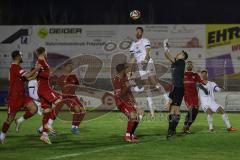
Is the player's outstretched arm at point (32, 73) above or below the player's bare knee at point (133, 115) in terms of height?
above

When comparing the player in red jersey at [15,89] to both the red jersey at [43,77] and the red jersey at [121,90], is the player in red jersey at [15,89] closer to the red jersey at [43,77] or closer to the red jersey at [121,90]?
the red jersey at [43,77]

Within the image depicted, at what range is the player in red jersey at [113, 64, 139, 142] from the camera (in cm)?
1554

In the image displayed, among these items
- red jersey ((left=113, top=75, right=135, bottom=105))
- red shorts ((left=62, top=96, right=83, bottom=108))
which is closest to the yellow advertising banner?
red shorts ((left=62, top=96, right=83, bottom=108))

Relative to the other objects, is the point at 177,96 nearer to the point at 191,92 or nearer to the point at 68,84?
the point at 191,92

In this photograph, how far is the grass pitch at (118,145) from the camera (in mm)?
12797

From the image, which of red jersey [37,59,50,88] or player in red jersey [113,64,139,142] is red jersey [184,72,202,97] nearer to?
player in red jersey [113,64,139,142]

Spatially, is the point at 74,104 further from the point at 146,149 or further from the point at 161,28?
the point at 161,28

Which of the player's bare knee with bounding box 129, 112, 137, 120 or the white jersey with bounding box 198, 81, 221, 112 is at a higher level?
the white jersey with bounding box 198, 81, 221, 112
